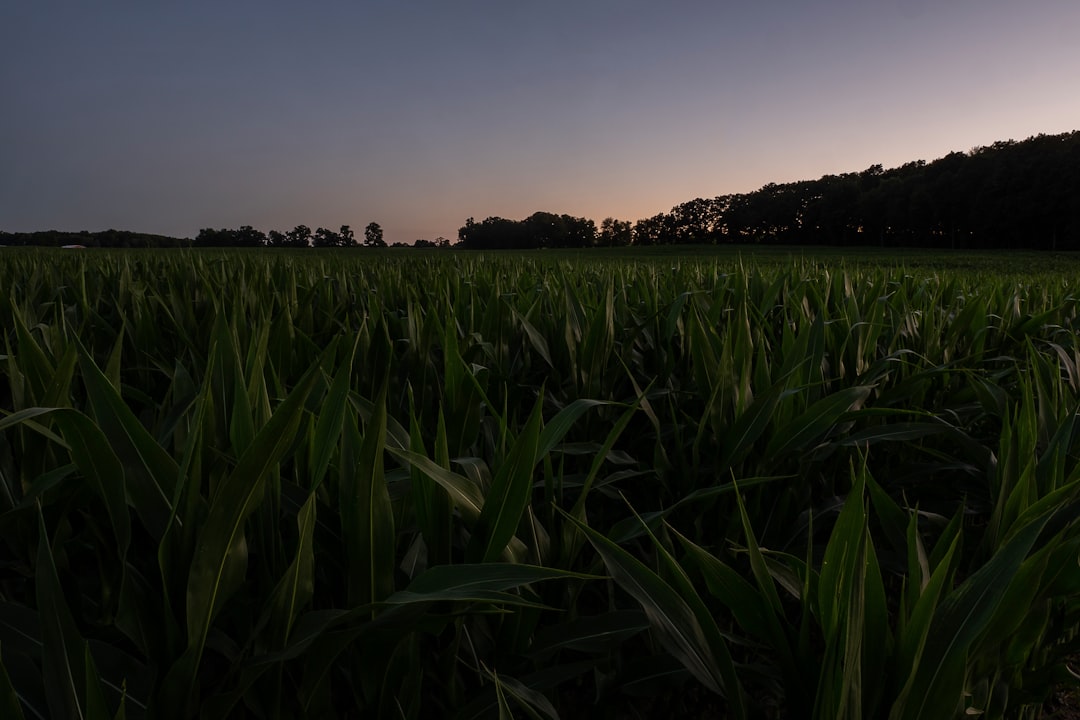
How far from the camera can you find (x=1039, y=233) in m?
48.3

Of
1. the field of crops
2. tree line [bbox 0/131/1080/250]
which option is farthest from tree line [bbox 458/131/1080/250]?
the field of crops

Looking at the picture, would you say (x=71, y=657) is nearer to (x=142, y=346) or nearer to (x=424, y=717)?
(x=424, y=717)

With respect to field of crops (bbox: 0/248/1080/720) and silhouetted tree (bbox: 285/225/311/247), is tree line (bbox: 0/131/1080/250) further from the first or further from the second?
field of crops (bbox: 0/248/1080/720)

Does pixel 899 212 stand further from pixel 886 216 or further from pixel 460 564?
pixel 460 564

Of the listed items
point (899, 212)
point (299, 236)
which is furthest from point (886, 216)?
point (299, 236)

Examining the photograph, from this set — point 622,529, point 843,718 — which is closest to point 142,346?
point 622,529

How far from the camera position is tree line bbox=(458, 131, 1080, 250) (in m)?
46.0

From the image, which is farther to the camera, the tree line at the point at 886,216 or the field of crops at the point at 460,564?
the tree line at the point at 886,216

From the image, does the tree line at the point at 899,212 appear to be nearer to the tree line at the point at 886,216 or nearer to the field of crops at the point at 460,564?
the tree line at the point at 886,216

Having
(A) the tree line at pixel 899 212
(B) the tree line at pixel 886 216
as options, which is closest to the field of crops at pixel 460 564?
(B) the tree line at pixel 886 216

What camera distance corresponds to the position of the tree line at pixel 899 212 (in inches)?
1812

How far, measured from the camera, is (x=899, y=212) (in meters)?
54.3

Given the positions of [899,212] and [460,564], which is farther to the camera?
[899,212]

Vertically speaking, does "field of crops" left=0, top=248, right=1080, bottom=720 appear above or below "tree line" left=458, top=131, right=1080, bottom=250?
below
